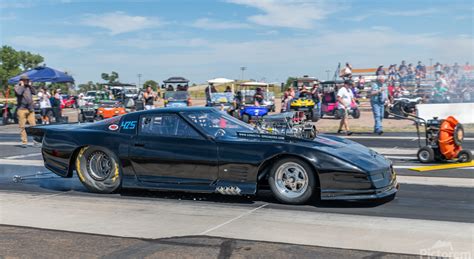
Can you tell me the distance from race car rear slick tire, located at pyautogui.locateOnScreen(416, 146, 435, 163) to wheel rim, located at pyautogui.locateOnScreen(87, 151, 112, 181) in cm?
550

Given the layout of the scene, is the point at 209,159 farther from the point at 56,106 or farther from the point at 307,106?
the point at 56,106

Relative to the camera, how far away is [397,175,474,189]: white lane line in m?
7.33

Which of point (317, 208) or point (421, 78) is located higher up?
point (421, 78)

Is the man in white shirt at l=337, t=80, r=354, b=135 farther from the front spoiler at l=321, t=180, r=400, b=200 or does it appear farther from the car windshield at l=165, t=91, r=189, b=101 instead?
the car windshield at l=165, t=91, r=189, b=101

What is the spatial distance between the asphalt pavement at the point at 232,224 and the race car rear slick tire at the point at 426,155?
145cm

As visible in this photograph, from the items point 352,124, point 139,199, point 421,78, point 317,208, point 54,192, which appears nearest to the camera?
point 317,208

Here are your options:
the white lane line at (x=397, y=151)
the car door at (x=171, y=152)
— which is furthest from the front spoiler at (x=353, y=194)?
the white lane line at (x=397, y=151)

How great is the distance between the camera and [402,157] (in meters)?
10.4

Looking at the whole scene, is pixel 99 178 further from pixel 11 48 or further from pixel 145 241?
pixel 11 48

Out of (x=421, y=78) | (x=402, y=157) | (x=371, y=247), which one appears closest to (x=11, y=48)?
(x=421, y=78)

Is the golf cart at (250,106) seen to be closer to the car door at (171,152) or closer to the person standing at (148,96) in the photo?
the person standing at (148,96)

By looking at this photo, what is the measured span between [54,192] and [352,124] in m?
13.7

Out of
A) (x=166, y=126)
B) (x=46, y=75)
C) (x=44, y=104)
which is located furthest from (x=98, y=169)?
(x=46, y=75)

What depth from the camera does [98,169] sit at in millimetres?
7176
